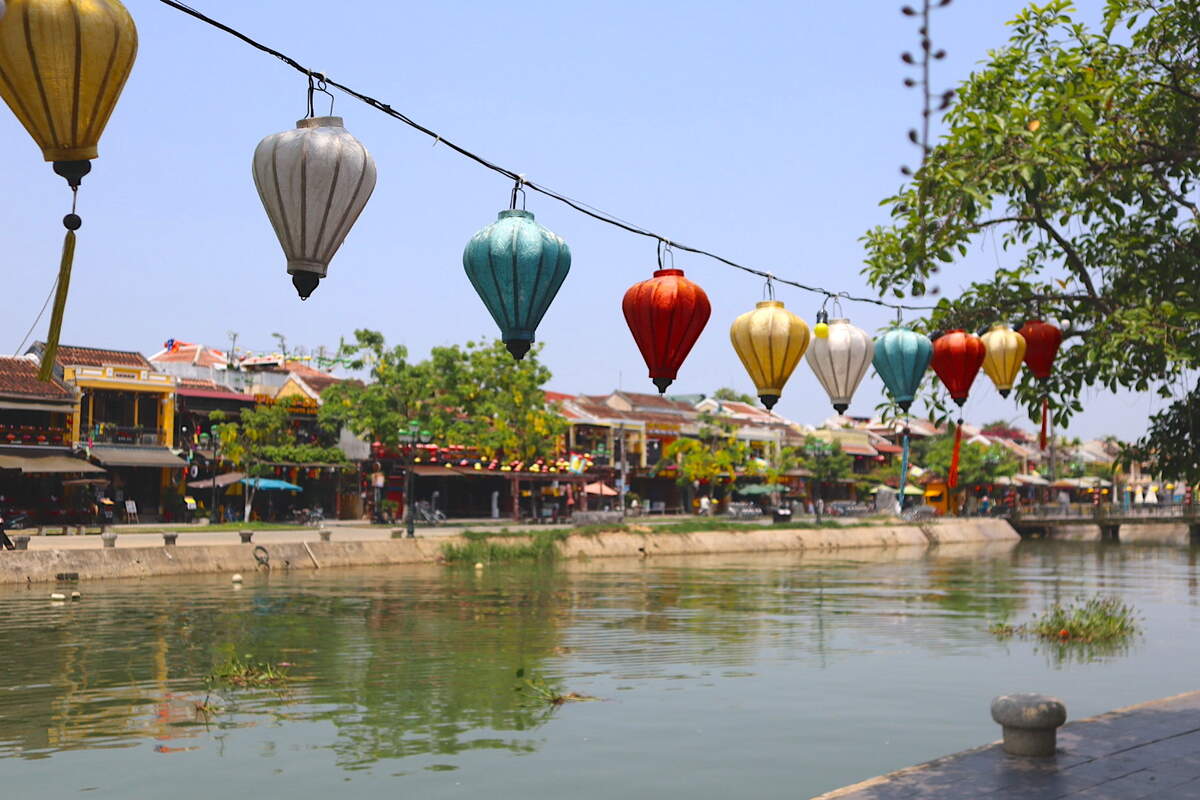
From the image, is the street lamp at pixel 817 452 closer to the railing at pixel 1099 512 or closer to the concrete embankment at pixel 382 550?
the railing at pixel 1099 512

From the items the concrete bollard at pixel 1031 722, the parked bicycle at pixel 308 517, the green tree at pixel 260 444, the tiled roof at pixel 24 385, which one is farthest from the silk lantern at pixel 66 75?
the parked bicycle at pixel 308 517

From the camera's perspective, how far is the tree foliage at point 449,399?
46.1m

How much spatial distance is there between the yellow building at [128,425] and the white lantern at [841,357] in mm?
38383

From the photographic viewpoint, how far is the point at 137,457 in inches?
1724

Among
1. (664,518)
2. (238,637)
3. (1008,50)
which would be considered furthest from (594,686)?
(664,518)

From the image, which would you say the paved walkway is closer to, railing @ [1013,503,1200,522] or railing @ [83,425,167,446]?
railing @ [83,425,167,446]

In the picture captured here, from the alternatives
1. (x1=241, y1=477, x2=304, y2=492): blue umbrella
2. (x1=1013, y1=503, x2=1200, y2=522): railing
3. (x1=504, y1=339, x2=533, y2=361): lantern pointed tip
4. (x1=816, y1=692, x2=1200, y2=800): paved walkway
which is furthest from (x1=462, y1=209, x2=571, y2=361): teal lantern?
(x1=1013, y1=503, x2=1200, y2=522): railing

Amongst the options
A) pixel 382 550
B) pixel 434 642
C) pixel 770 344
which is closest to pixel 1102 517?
pixel 382 550

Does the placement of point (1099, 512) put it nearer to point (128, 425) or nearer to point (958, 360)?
point (128, 425)

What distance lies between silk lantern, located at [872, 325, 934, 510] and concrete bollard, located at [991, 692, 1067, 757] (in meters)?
1.79

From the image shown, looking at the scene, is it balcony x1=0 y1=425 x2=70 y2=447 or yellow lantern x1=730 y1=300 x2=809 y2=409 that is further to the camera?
balcony x1=0 y1=425 x2=70 y2=447

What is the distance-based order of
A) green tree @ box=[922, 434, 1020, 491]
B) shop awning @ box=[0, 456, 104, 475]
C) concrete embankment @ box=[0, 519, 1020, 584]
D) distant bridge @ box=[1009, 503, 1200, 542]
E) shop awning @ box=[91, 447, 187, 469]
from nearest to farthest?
1. concrete embankment @ box=[0, 519, 1020, 584]
2. shop awning @ box=[0, 456, 104, 475]
3. shop awning @ box=[91, 447, 187, 469]
4. distant bridge @ box=[1009, 503, 1200, 542]
5. green tree @ box=[922, 434, 1020, 491]

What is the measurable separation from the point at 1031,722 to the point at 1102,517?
197ft

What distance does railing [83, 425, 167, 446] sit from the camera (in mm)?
43750
